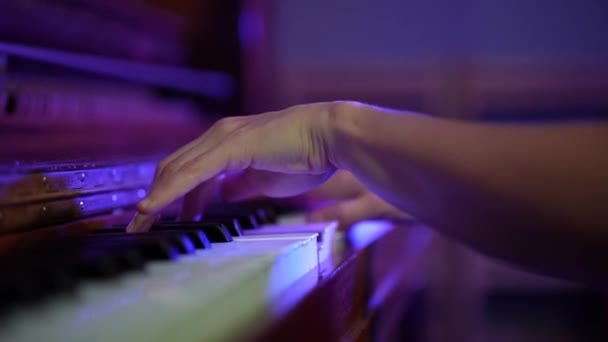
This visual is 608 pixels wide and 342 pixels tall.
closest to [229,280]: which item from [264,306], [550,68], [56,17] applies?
[264,306]

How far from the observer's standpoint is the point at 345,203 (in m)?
1.16

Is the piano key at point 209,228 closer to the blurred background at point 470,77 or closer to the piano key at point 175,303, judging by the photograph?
the piano key at point 175,303

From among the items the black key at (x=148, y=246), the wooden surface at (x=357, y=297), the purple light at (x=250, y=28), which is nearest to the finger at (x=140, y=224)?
the black key at (x=148, y=246)

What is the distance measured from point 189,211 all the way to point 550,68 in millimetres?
2110

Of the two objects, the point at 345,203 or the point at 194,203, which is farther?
the point at 345,203

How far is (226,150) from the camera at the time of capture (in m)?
0.85

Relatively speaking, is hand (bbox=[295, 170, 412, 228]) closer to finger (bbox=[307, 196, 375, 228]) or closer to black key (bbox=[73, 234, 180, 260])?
finger (bbox=[307, 196, 375, 228])

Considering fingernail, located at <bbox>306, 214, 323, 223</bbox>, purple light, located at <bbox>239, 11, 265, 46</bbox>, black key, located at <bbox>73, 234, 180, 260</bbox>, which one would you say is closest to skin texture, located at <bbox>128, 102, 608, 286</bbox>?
black key, located at <bbox>73, 234, 180, 260</bbox>

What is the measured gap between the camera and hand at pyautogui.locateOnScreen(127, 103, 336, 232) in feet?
Answer: 2.69

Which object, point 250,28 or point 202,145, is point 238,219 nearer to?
point 202,145

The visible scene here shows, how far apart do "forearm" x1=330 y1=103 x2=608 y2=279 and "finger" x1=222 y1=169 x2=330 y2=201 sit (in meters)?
0.17

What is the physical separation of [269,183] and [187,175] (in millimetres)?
186

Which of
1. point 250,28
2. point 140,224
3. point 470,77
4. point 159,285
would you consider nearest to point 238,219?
point 140,224

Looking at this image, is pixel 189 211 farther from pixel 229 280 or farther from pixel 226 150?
pixel 229 280
